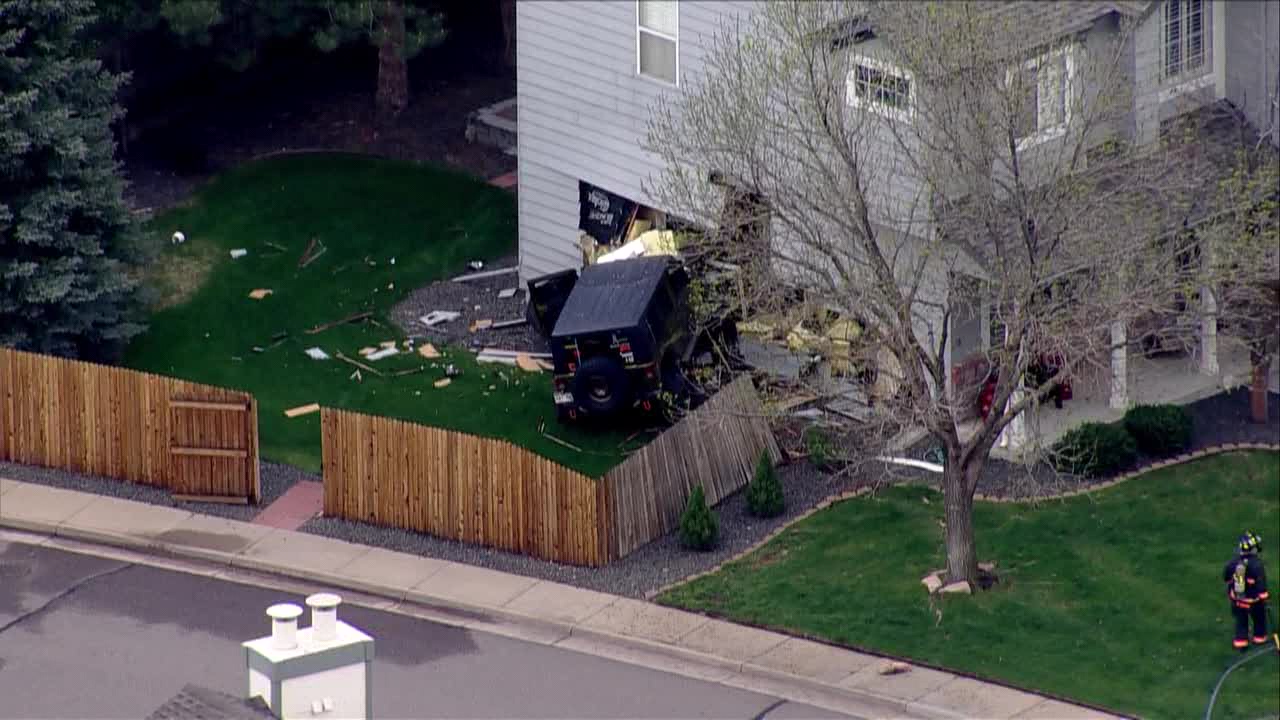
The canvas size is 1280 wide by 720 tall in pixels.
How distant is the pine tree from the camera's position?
104 ft

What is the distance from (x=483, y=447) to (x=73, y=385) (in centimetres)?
591

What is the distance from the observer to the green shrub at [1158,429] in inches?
1200

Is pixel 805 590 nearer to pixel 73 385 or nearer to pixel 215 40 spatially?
pixel 73 385

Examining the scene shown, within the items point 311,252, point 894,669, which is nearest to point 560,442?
point 894,669

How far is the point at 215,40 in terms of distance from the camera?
39.5 meters

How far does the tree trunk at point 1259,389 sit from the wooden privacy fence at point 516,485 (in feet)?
24.6

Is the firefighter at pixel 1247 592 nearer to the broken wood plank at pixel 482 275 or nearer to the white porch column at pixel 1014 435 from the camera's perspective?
the white porch column at pixel 1014 435

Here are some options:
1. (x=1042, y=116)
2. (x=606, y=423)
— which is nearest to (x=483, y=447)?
(x=606, y=423)

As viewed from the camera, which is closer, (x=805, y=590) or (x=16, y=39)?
(x=805, y=590)

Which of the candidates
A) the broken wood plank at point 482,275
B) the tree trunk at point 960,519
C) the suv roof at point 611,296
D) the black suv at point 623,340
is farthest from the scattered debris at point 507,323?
the tree trunk at point 960,519

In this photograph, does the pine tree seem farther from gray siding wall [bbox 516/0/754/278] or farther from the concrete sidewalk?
gray siding wall [bbox 516/0/754/278]

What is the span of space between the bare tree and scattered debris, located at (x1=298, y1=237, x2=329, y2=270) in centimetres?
976

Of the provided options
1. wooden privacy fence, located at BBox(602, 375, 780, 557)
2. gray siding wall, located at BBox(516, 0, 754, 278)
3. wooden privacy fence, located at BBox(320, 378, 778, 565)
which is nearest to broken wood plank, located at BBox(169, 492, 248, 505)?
wooden privacy fence, located at BBox(320, 378, 778, 565)

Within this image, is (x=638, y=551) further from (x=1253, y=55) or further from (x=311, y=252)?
(x=1253, y=55)
